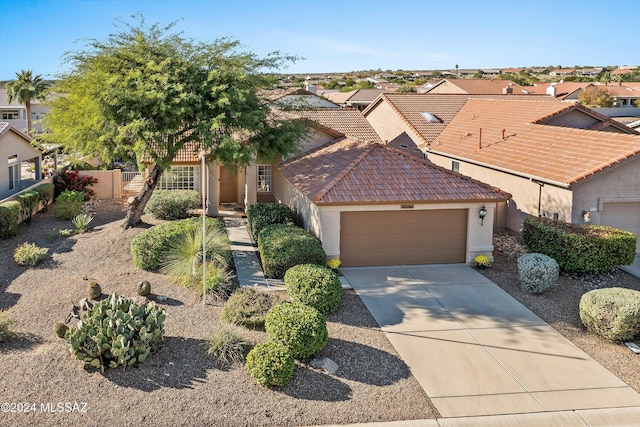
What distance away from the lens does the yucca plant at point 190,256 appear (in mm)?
14109

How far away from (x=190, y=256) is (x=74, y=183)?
13.3 metres

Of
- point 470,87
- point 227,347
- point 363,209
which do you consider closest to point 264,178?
point 363,209

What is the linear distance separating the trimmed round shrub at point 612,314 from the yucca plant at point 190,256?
8516mm

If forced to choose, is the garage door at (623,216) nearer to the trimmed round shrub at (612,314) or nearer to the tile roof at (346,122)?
the trimmed round shrub at (612,314)

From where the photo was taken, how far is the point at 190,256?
48.1ft

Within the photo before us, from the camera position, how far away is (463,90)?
54.6 m

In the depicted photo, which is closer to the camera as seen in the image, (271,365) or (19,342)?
(271,365)

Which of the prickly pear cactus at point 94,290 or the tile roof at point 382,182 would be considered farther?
the tile roof at point 382,182

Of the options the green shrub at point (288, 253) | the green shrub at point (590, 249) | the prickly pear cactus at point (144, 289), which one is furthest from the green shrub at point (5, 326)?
the green shrub at point (590, 249)

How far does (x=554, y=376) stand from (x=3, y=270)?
13838 mm

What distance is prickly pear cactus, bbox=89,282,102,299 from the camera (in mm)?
12867

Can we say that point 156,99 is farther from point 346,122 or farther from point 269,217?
point 346,122

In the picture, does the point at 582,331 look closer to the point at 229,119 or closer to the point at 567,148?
the point at 567,148

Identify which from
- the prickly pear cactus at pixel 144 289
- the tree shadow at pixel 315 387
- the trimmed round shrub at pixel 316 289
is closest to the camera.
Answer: the tree shadow at pixel 315 387
